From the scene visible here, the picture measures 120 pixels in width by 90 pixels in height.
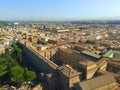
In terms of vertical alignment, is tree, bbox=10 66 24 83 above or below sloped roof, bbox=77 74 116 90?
below

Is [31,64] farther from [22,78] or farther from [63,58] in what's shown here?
[22,78]

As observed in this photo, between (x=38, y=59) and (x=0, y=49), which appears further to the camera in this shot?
(x=0, y=49)

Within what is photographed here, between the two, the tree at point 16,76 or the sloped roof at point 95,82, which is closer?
the sloped roof at point 95,82

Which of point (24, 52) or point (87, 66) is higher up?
point (87, 66)

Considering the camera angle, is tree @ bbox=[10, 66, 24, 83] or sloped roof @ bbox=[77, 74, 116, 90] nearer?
sloped roof @ bbox=[77, 74, 116, 90]

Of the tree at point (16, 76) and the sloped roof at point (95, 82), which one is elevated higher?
the sloped roof at point (95, 82)

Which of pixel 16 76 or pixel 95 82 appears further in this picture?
pixel 16 76

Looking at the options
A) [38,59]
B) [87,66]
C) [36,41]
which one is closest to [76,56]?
[38,59]

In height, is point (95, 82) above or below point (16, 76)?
above
